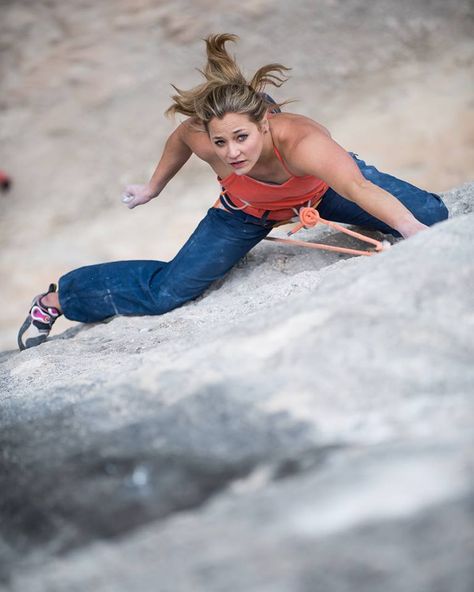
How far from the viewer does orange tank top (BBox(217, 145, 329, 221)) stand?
1.89m

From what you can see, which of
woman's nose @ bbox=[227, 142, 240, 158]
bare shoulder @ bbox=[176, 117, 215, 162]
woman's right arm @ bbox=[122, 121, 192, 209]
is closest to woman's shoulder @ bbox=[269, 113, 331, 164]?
woman's nose @ bbox=[227, 142, 240, 158]

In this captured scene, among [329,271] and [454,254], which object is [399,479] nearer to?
[454,254]

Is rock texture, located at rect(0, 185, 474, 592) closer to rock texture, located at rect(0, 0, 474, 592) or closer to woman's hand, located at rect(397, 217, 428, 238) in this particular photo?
rock texture, located at rect(0, 0, 474, 592)

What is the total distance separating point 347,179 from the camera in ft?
5.34

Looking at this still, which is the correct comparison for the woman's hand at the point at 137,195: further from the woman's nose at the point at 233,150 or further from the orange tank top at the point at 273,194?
the woman's nose at the point at 233,150

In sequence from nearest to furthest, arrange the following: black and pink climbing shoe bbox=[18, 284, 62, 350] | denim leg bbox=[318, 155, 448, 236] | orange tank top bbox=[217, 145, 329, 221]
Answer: orange tank top bbox=[217, 145, 329, 221] < denim leg bbox=[318, 155, 448, 236] < black and pink climbing shoe bbox=[18, 284, 62, 350]

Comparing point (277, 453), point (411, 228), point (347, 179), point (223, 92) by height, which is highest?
point (223, 92)

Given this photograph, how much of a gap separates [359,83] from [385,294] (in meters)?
4.32

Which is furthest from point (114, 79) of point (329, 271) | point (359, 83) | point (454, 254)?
point (454, 254)

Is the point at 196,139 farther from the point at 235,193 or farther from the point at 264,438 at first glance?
the point at 264,438

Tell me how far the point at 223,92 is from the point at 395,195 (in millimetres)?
594

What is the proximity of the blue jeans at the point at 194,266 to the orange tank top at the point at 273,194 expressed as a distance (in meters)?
0.04

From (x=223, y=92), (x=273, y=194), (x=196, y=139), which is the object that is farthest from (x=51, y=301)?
(x=223, y=92)

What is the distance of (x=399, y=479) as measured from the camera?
798 millimetres
